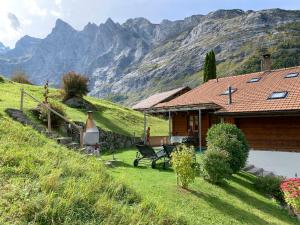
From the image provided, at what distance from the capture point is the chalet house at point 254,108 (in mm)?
20953

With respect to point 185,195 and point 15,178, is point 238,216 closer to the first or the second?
point 185,195

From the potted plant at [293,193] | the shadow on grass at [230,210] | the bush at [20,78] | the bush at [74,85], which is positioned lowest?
the shadow on grass at [230,210]

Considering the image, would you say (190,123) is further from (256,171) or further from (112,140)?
(256,171)

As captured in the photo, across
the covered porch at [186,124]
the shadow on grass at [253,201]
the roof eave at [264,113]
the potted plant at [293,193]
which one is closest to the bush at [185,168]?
the shadow on grass at [253,201]

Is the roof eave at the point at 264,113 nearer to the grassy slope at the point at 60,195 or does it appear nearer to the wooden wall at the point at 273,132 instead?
the wooden wall at the point at 273,132

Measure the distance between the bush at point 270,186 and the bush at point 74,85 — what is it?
Result: 70.9ft

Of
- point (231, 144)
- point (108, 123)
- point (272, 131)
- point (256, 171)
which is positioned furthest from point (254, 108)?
point (108, 123)

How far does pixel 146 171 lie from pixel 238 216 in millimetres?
5764

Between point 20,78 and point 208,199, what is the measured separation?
4061 cm

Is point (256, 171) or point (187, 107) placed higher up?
→ point (187, 107)

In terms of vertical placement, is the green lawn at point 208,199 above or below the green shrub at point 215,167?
below

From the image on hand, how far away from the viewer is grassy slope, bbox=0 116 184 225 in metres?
6.58

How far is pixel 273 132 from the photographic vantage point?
853 inches

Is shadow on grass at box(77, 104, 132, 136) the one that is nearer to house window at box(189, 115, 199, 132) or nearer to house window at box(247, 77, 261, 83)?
house window at box(189, 115, 199, 132)
